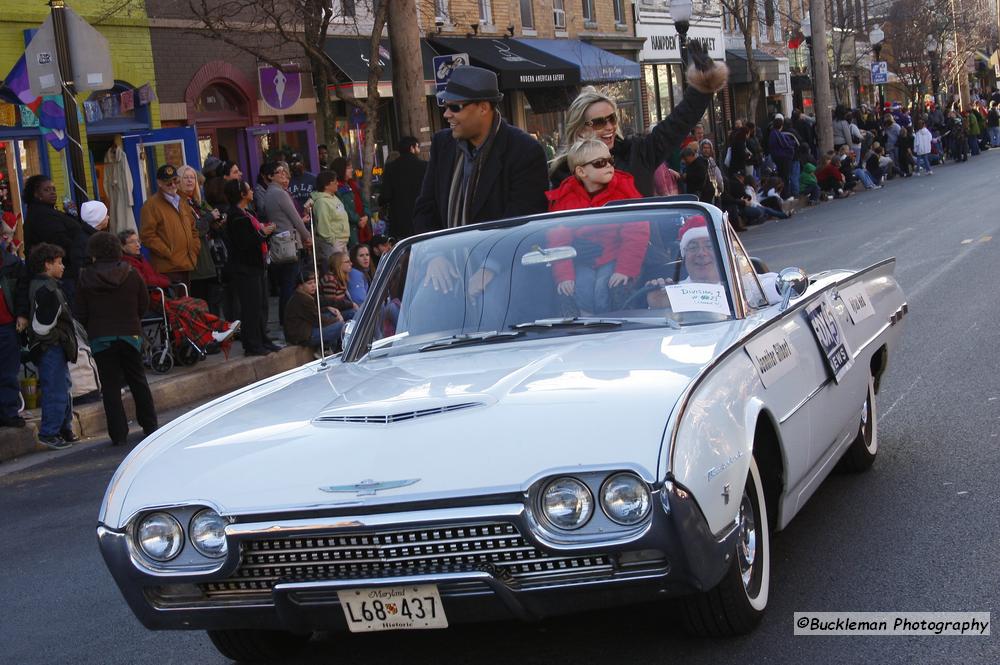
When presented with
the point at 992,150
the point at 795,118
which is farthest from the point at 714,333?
the point at 992,150

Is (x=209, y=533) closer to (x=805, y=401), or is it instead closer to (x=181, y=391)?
(x=805, y=401)

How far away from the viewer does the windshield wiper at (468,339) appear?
552 cm

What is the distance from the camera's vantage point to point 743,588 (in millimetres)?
4492

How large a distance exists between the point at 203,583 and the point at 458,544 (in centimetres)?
84

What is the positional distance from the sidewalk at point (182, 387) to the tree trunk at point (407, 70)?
315cm

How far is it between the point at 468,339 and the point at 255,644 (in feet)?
4.68

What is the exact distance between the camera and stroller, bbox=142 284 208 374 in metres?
13.4

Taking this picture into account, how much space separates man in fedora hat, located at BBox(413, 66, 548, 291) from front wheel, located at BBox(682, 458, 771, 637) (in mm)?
2949

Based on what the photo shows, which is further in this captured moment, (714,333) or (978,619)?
(714,333)

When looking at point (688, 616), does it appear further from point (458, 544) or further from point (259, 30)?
point (259, 30)

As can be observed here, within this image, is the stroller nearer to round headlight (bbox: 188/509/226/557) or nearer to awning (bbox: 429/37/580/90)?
round headlight (bbox: 188/509/226/557)

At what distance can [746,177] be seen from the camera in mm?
28797

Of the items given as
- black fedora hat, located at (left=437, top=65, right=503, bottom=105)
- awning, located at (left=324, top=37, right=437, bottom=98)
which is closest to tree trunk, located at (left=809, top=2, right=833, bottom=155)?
awning, located at (left=324, top=37, right=437, bottom=98)

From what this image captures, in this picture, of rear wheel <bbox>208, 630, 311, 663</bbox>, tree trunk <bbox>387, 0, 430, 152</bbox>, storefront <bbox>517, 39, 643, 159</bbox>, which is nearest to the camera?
rear wheel <bbox>208, 630, 311, 663</bbox>
